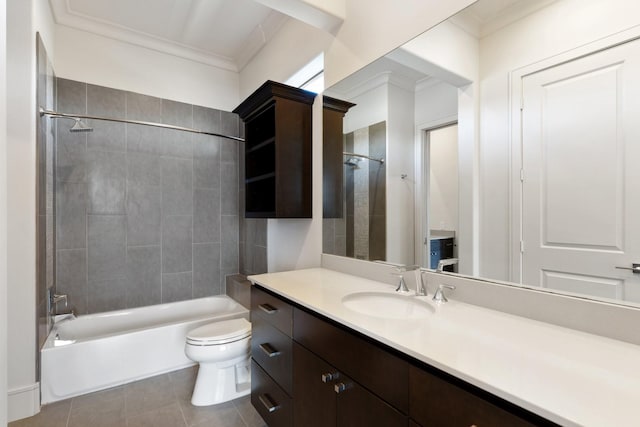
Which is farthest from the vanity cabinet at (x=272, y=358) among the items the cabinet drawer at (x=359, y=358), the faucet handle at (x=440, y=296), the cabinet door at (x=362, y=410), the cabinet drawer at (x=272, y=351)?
the faucet handle at (x=440, y=296)

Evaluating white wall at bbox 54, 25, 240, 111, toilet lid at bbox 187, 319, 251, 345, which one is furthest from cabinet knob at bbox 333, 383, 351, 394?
white wall at bbox 54, 25, 240, 111

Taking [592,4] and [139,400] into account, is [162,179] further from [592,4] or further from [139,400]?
[592,4]

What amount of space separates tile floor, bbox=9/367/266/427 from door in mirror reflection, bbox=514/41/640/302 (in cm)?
172

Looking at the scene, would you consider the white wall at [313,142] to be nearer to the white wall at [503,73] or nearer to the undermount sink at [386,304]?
the undermount sink at [386,304]

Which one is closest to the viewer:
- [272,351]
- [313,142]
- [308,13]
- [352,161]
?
[272,351]

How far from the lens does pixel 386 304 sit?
4.56ft

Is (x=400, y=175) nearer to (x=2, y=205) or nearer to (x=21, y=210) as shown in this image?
(x=2, y=205)

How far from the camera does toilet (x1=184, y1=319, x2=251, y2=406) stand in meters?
1.87

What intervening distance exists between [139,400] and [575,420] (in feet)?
7.65

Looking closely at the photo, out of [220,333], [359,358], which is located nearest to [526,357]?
[359,358]

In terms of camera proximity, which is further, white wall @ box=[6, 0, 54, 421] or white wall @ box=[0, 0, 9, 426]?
white wall @ box=[6, 0, 54, 421]

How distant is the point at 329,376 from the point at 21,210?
204cm

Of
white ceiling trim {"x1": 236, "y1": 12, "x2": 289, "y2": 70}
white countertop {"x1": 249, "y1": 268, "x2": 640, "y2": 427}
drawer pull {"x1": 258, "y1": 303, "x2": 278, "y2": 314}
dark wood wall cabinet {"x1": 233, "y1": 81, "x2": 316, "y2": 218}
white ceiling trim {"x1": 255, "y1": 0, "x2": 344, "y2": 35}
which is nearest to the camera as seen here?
white countertop {"x1": 249, "y1": 268, "x2": 640, "y2": 427}

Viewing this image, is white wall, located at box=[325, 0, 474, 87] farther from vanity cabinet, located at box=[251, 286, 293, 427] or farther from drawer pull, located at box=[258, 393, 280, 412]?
drawer pull, located at box=[258, 393, 280, 412]
